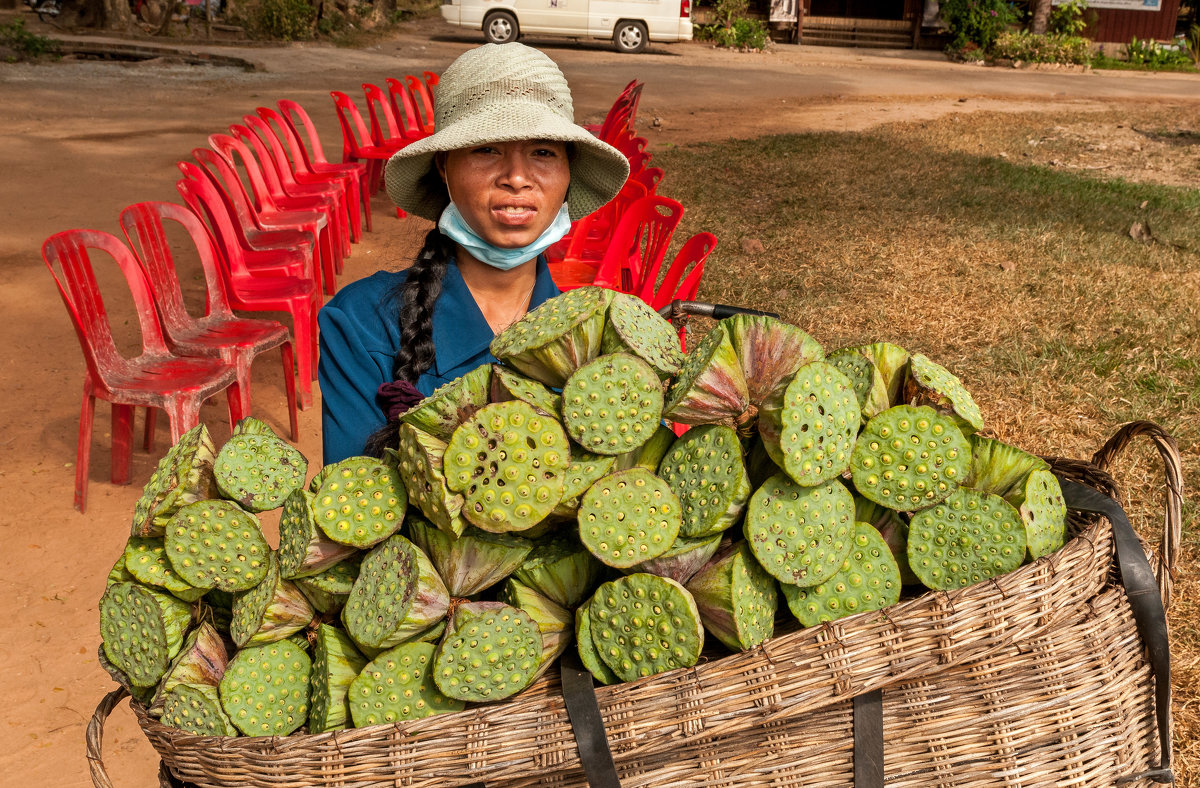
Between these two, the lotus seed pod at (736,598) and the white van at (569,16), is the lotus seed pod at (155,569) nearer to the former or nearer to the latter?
the lotus seed pod at (736,598)

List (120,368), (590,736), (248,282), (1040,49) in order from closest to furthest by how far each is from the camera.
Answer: (590,736), (120,368), (248,282), (1040,49)

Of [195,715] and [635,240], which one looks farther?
[635,240]

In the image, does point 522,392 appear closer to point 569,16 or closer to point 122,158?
point 122,158

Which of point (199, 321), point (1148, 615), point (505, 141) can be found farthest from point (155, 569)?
point (199, 321)

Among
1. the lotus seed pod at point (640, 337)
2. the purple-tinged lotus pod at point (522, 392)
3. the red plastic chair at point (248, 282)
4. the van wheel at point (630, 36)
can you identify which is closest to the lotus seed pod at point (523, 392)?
the purple-tinged lotus pod at point (522, 392)

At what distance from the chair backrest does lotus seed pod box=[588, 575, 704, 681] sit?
2901 millimetres

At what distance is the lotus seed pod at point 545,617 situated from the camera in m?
1.28

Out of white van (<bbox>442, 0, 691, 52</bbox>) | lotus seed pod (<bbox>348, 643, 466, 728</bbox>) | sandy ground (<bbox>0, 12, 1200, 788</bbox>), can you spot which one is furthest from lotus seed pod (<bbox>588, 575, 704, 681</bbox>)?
white van (<bbox>442, 0, 691, 52</bbox>)

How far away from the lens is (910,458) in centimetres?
127

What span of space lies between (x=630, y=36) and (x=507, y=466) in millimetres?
19912

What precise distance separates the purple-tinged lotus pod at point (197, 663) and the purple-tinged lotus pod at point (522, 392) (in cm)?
52

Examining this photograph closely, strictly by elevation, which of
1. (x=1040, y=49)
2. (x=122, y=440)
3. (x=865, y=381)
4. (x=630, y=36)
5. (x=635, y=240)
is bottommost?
(x=122, y=440)

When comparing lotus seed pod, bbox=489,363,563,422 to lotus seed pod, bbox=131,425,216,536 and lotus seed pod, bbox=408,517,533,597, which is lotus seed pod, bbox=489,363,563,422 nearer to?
lotus seed pod, bbox=408,517,533,597

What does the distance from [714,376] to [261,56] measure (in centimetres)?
1736
